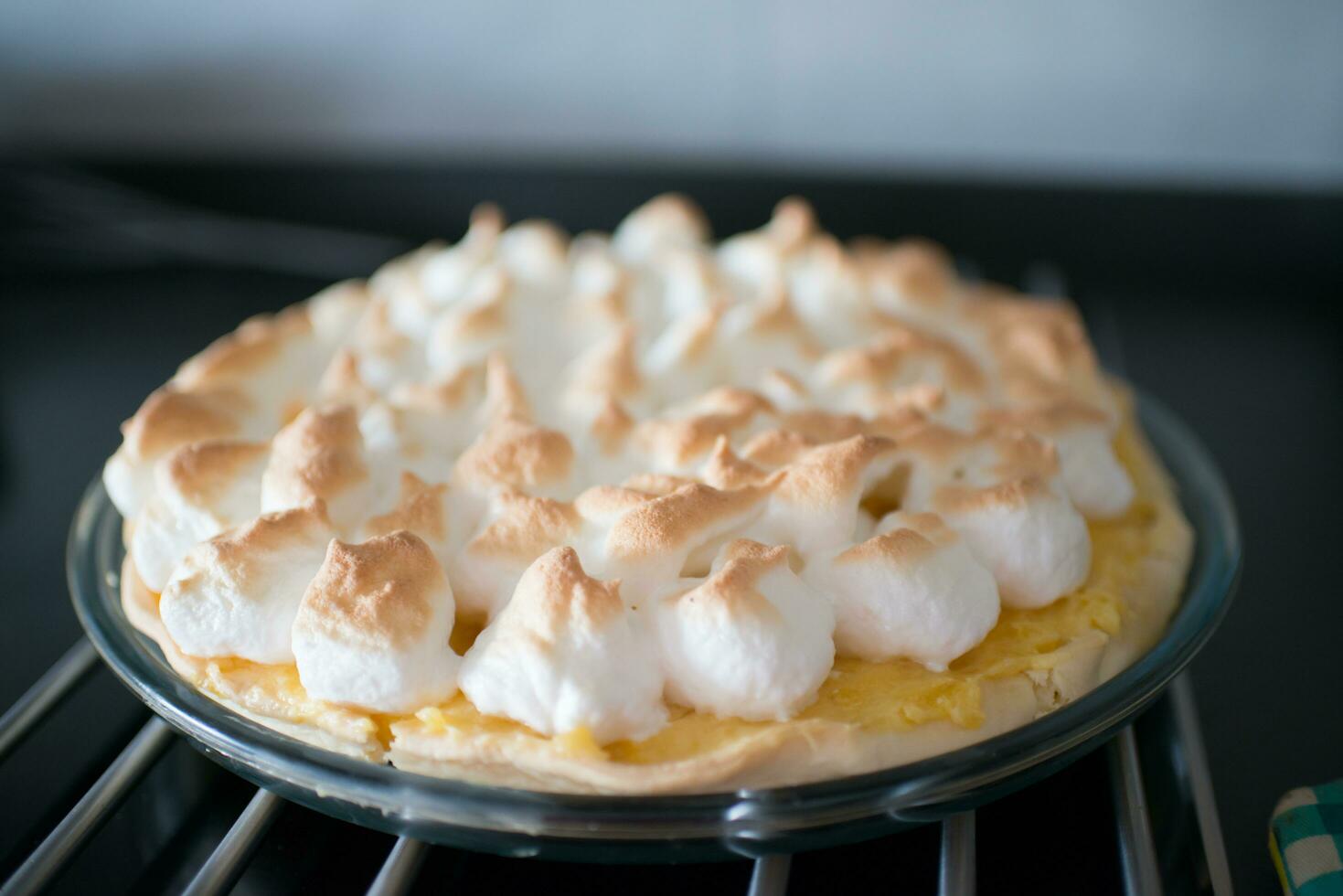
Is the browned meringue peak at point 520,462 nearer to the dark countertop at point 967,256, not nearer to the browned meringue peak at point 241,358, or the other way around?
the browned meringue peak at point 241,358

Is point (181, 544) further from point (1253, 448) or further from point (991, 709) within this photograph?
point (1253, 448)

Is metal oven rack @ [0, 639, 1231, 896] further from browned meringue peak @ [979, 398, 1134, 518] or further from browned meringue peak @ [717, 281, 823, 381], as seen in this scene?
browned meringue peak @ [717, 281, 823, 381]

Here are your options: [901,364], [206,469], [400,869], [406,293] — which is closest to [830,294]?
[901,364]

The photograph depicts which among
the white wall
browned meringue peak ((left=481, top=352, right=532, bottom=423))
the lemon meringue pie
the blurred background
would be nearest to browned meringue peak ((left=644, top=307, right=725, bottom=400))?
the lemon meringue pie

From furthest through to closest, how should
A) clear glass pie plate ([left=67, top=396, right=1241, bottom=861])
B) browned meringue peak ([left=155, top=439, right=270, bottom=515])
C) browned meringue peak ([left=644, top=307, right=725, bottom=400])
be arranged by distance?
browned meringue peak ([left=644, top=307, right=725, bottom=400]) → browned meringue peak ([left=155, top=439, right=270, bottom=515]) → clear glass pie plate ([left=67, top=396, right=1241, bottom=861])

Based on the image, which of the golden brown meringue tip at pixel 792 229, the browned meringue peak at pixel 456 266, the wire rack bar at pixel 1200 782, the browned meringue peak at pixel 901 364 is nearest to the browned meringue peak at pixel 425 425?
the browned meringue peak at pixel 456 266
